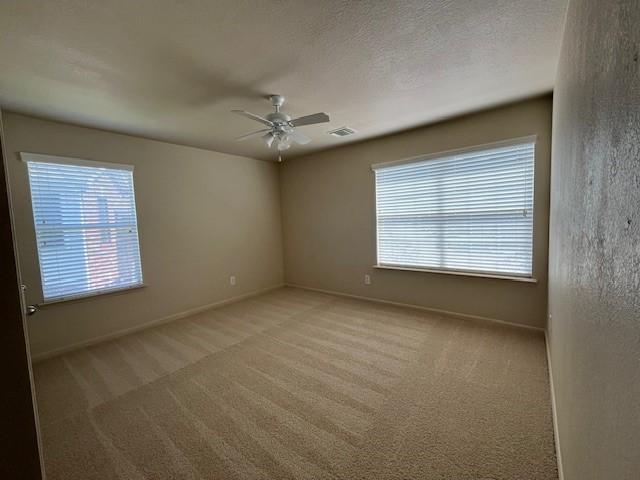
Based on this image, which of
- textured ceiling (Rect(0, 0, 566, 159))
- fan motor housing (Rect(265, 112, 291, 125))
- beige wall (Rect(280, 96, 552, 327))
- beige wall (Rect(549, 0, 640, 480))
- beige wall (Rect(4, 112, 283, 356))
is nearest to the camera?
beige wall (Rect(549, 0, 640, 480))

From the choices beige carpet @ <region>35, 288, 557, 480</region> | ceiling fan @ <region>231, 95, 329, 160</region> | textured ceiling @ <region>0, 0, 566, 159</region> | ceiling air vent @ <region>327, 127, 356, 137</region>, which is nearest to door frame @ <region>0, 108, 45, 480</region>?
beige carpet @ <region>35, 288, 557, 480</region>

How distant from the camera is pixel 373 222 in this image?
4164mm

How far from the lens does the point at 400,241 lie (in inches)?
155

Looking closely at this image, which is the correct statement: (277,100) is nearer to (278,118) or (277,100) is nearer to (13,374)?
A: (278,118)

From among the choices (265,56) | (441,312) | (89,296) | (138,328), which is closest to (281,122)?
(265,56)

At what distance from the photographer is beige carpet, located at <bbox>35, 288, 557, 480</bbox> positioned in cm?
152

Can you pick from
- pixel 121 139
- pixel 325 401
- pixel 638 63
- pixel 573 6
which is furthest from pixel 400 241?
pixel 121 139

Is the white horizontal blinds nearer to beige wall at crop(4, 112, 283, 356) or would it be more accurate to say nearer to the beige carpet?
the beige carpet

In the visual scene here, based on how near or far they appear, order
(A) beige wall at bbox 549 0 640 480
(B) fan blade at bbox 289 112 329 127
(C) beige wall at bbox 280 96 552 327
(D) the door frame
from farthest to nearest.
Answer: (C) beige wall at bbox 280 96 552 327
(B) fan blade at bbox 289 112 329 127
(D) the door frame
(A) beige wall at bbox 549 0 640 480

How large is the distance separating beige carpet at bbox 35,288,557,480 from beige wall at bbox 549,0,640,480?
635 mm

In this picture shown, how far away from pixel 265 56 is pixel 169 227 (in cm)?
281

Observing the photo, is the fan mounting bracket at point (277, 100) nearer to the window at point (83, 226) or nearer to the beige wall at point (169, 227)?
the beige wall at point (169, 227)

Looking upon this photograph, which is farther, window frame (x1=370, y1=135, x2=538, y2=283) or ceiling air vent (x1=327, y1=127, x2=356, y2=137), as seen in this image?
ceiling air vent (x1=327, y1=127, x2=356, y2=137)

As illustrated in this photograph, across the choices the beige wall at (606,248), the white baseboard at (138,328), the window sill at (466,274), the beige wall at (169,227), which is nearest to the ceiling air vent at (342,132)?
the beige wall at (169,227)
